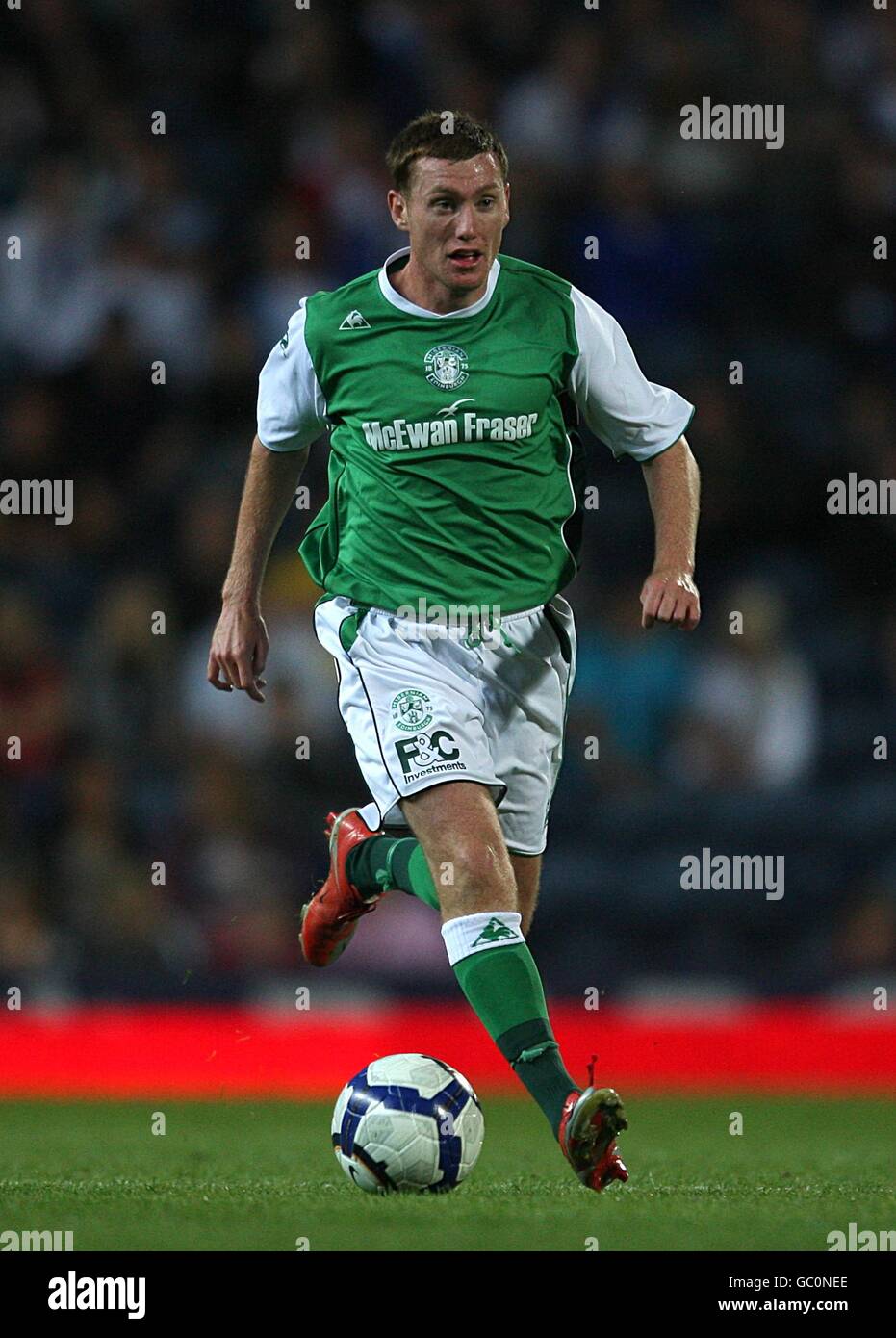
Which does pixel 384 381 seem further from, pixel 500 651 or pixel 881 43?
pixel 881 43

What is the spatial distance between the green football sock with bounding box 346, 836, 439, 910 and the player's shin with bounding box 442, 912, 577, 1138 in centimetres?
35

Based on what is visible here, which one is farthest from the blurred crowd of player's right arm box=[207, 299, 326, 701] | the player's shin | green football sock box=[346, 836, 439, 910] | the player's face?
the player's face

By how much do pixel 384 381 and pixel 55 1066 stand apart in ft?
13.7

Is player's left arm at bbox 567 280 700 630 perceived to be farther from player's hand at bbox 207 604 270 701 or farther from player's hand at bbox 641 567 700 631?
player's hand at bbox 207 604 270 701

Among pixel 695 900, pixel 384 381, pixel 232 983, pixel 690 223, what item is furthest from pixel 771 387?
pixel 384 381

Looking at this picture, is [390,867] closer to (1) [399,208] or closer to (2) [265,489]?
(2) [265,489]

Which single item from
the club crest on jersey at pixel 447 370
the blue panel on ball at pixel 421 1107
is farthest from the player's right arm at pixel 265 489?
the blue panel on ball at pixel 421 1107

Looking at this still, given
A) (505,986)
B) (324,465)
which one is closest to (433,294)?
(505,986)

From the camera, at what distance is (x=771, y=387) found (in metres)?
11.0

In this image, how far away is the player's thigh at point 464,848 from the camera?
15.4ft

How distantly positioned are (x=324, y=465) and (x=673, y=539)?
5.20 meters

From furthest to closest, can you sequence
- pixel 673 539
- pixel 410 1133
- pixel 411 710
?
pixel 673 539, pixel 411 710, pixel 410 1133

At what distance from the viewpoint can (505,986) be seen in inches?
184

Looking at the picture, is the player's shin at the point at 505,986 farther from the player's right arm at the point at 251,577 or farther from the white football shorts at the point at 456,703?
the player's right arm at the point at 251,577
